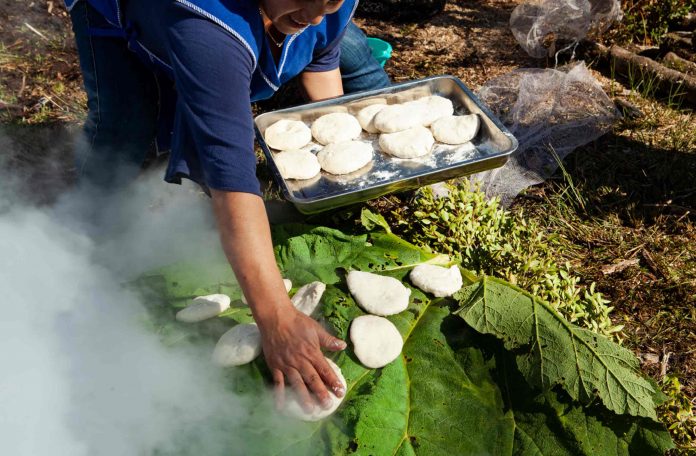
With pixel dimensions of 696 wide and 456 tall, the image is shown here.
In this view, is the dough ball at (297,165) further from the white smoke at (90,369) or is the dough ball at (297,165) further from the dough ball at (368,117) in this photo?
the white smoke at (90,369)

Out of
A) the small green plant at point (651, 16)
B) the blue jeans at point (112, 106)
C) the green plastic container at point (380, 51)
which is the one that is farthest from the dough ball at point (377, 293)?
the small green plant at point (651, 16)

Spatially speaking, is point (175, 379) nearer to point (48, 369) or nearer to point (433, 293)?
point (48, 369)

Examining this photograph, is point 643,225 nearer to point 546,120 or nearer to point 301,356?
point 546,120

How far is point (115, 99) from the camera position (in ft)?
7.42

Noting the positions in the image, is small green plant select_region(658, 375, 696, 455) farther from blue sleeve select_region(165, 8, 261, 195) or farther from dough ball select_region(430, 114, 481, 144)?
blue sleeve select_region(165, 8, 261, 195)

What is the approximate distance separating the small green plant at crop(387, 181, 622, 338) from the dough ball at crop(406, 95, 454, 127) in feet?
0.93

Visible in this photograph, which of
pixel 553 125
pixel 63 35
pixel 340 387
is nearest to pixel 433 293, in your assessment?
pixel 340 387

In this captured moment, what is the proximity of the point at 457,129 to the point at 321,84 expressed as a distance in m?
0.58

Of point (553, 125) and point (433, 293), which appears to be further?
point (553, 125)

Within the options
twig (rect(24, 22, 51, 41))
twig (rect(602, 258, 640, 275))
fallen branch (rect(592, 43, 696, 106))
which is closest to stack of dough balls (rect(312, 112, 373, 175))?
twig (rect(602, 258, 640, 275))

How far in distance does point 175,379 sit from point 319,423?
0.42 m

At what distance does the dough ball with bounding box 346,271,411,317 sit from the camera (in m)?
1.93

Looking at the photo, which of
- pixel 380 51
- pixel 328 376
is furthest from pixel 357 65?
pixel 328 376

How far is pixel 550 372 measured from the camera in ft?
5.89
